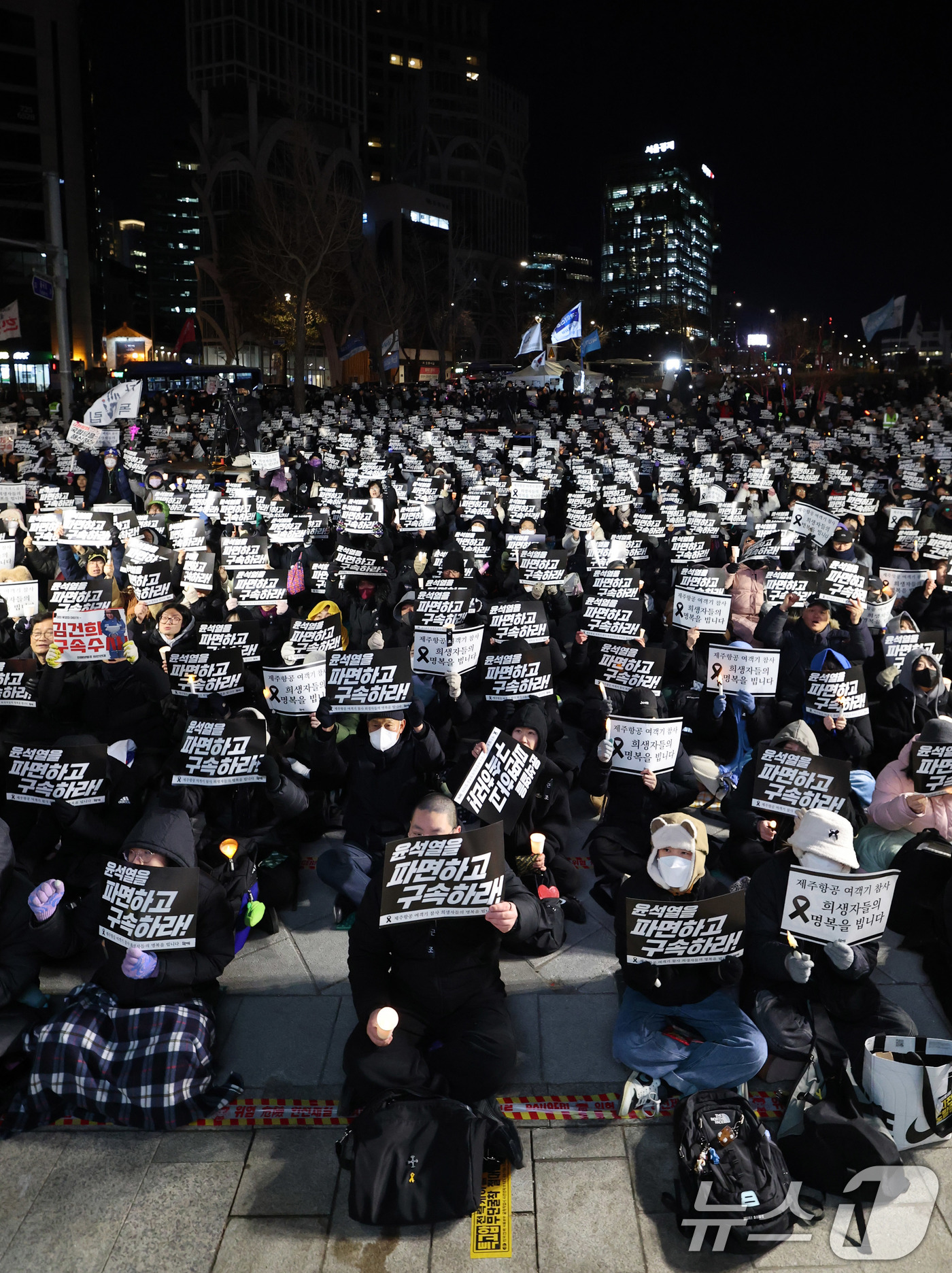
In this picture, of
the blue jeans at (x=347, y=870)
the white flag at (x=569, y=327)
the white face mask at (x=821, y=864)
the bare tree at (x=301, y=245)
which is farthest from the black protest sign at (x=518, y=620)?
the bare tree at (x=301, y=245)

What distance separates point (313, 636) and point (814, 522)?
7.55 meters

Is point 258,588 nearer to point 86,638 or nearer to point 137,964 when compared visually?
point 86,638

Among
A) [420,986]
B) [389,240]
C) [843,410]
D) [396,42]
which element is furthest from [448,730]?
[396,42]

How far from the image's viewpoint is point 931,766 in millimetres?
6418

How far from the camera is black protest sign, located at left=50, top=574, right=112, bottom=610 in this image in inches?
378

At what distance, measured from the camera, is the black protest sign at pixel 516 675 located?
7.94 metres

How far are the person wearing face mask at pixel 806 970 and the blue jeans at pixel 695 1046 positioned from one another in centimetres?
17

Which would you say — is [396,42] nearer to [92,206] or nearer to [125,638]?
[92,206]

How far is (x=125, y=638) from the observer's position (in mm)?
8586

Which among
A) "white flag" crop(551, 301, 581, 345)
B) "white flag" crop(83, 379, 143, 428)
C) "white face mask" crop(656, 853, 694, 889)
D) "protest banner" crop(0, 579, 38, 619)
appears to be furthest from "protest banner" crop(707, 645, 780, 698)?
"white flag" crop(551, 301, 581, 345)

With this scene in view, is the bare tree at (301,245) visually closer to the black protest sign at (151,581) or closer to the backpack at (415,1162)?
the black protest sign at (151,581)

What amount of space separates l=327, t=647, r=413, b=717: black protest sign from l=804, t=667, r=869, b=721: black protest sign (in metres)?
3.12

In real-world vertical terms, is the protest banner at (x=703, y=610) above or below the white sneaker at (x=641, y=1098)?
above

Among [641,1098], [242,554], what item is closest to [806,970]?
[641,1098]
